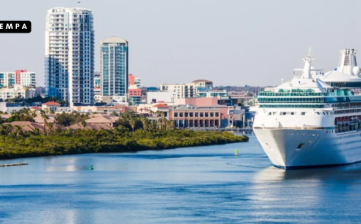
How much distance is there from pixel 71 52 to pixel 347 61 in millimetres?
88192

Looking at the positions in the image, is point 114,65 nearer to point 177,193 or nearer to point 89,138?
point 89,138

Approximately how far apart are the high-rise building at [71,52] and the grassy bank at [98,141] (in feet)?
184

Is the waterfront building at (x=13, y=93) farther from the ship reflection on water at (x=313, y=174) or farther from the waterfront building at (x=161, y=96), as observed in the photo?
the ship reflection on water at (x=313, y=174)

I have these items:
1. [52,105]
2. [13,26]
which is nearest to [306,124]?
[13,26]

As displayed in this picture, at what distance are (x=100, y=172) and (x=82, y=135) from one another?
28193mm

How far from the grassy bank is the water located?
7.14 metres

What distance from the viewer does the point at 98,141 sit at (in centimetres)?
8100

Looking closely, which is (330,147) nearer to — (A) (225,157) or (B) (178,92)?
(A) (225,157)

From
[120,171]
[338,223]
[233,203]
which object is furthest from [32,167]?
[338,223]

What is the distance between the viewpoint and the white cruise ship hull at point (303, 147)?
175 ft

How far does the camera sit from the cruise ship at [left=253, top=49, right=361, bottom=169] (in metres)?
53.8

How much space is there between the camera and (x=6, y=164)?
203ft

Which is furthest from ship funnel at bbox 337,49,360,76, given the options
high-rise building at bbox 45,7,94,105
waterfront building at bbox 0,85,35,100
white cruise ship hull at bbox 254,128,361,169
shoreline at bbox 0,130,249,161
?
waterfront building at bbox 0,85,35,100

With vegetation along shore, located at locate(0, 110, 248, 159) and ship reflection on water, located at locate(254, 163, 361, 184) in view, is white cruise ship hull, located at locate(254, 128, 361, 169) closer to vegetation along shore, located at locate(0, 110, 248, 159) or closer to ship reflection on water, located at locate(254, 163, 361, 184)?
ship reflection on water, located at locate(254, 163, 361, 184)
